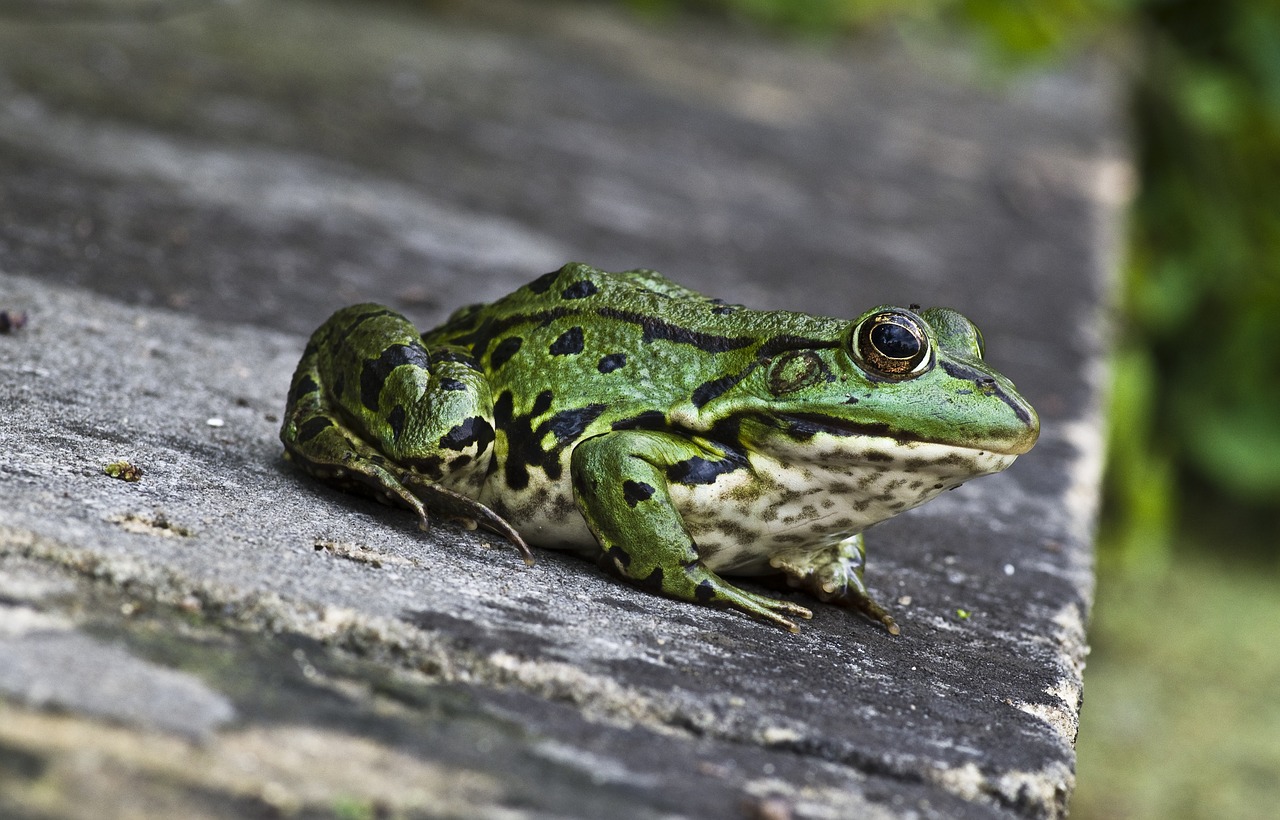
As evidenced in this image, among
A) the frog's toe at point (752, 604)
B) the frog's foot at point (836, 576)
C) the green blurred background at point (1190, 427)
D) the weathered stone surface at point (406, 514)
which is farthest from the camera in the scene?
the green blurred background at point (1190, 427)

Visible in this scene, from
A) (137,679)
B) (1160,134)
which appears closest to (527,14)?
(1160,134)

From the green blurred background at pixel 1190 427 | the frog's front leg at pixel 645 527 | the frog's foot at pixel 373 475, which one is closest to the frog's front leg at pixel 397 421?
the frog's foot at pixel 373 475

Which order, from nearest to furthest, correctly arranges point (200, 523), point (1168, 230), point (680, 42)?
point (200, 523) < point (1168, 230) < point (680, 42)

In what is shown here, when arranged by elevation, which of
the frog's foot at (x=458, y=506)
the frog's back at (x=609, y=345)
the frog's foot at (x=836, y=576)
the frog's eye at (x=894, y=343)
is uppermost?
the frog's eye at (x=894, y=343)

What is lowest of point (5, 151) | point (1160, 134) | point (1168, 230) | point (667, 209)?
point (5, 151)

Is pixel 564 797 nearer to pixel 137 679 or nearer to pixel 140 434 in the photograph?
pixel 137 679

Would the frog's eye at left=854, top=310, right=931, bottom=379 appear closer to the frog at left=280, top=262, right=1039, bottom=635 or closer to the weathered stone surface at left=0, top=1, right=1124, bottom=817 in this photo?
the frog at left=280, top=262, right=1039, bottom=635

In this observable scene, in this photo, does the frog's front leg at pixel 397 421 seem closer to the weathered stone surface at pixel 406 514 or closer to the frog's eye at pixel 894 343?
the weathered stone surface at pixel 406 514
